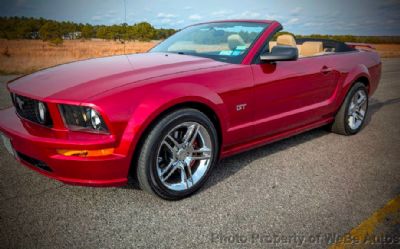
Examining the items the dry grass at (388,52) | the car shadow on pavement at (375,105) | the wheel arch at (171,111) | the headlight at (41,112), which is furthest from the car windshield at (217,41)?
the dry grass at (388,52)

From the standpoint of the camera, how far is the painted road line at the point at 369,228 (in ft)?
6.65

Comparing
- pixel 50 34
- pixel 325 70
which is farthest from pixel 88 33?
pixel 325 70

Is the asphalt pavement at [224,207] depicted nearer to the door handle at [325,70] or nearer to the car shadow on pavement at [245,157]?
the car shadow on pavement at [245,157]

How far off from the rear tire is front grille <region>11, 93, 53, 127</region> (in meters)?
3.54

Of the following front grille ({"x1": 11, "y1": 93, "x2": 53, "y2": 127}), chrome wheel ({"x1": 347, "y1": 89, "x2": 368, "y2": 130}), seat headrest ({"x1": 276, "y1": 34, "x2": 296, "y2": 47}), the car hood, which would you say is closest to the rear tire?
chrome wheel ({"x1": 347, "y1": 89, "x2": 368, "y2": 130})

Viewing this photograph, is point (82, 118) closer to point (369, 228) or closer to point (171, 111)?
point (171, 111)

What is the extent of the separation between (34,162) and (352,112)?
13.0 ft

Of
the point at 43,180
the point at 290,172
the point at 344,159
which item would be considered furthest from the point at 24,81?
the point at 344,159

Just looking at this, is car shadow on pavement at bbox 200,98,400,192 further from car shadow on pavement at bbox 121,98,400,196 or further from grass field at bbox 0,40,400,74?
grass field at bbox 0,40,400,74

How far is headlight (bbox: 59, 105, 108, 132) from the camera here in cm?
212

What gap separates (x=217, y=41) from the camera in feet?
11.2

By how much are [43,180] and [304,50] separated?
3.79 metres

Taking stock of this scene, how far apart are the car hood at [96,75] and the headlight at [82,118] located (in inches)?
2.8

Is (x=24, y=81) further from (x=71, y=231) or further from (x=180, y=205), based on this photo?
(x=180, y=205)
